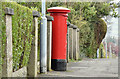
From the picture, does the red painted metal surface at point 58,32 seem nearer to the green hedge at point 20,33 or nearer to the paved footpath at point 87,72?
the paved footpath at point 87,72

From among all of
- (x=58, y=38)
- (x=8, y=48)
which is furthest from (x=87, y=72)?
(x=8, y=48)

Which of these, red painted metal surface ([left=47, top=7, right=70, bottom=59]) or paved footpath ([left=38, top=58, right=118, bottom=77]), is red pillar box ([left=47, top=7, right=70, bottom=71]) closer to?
red painted metal surface ([left=47, top=7, right=70, bottom=59])

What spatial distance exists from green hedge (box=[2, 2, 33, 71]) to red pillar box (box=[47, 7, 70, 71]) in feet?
7.39

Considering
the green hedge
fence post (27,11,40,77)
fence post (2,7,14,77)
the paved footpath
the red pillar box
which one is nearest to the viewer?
fence post (2,7,14,77)

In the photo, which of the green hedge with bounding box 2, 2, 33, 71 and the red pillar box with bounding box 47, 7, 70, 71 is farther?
the red pillar box with bounding box 47, 7, 70, 71

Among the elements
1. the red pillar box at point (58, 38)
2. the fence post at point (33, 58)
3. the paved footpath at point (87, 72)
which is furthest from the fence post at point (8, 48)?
the red pillar box at point (58, 38)

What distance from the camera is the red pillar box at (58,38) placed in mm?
10414

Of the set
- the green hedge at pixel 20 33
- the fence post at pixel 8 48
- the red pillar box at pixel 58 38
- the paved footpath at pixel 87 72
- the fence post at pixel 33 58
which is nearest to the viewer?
the fence post at pixel 8 48

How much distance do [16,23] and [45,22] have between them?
110 inches

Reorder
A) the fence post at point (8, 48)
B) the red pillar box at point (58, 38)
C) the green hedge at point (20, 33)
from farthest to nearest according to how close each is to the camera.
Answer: the red pillar box at point (58, 38)
the green hedge at point (20, 33)
the fence post at point (8, 48)

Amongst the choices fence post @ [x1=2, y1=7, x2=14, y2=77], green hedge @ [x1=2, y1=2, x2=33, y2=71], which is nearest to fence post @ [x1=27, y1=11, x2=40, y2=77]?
green hedge @ [x1=2, y1=2, x2=33, y2=71]

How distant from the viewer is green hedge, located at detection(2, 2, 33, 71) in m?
6.45

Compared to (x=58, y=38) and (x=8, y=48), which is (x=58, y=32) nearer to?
(x=58, y=38)

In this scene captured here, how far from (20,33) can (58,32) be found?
11.3 ft
